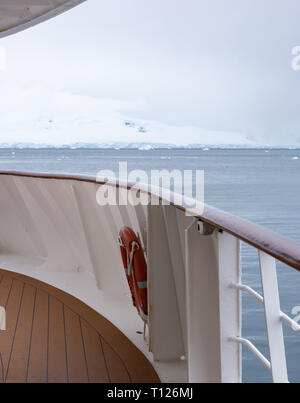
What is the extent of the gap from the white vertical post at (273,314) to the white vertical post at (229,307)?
0.34 meters

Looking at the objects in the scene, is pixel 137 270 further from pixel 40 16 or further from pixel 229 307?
pixel 40 16

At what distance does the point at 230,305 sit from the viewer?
4.64 feet

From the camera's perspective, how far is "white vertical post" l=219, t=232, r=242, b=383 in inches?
55.2

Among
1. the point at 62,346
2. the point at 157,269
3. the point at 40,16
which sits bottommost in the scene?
the point at 62,346

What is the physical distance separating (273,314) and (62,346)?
4.54ft

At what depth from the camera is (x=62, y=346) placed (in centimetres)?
225

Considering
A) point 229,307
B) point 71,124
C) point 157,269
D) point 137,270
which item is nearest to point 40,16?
point 137,270

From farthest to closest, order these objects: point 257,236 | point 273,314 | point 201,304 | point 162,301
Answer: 1. point 162,301
2. point 201,304
3. point 273,314
4. point 257,236

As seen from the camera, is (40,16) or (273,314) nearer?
(273,314)

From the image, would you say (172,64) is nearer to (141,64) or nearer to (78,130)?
(141,64)

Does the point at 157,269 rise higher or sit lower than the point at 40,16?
lower

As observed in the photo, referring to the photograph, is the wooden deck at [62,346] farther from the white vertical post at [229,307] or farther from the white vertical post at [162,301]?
the white vertical post at [229,307]

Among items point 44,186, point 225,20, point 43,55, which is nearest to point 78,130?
point 43,55

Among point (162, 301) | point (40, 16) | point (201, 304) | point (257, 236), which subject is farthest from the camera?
point (40, 16)
